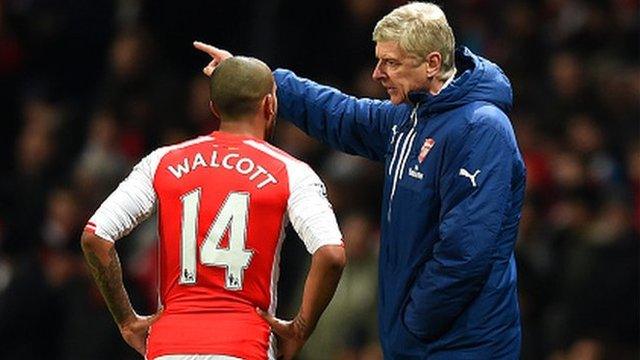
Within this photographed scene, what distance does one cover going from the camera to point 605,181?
35.8 ft

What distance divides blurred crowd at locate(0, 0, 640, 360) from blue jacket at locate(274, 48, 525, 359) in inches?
129

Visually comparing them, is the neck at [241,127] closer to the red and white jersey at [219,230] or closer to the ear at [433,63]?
the red and white jersey at [219,230]

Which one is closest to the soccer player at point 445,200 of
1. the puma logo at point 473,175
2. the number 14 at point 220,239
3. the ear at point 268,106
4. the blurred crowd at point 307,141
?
the puma logo at point 473,175

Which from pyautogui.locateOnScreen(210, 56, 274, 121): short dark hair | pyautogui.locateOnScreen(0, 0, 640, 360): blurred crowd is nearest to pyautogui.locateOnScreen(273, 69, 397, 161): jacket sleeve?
pyautogui.locateOnScreen(210, 56, 274, 121): short dark hair

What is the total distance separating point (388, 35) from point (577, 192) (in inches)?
180

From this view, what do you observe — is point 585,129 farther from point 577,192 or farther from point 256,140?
point 256,140

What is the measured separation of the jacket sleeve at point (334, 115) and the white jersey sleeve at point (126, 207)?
1151 millimetres

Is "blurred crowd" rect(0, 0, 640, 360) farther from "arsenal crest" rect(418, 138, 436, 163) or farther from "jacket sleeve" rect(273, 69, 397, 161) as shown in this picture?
"arsenal crest" rect(418, 138, 436, 163)

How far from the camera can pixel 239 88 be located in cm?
614

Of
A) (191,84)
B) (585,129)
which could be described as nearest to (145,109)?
(191,84)

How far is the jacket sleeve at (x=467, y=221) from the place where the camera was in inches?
242

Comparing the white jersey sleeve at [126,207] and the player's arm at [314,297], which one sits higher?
the white jersey sleeve at [126,207]

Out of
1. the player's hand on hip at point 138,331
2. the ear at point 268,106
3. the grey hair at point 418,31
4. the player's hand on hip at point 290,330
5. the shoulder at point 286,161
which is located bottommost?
the player's hand on hip at point 138,331

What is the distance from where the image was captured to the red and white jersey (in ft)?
19.6
